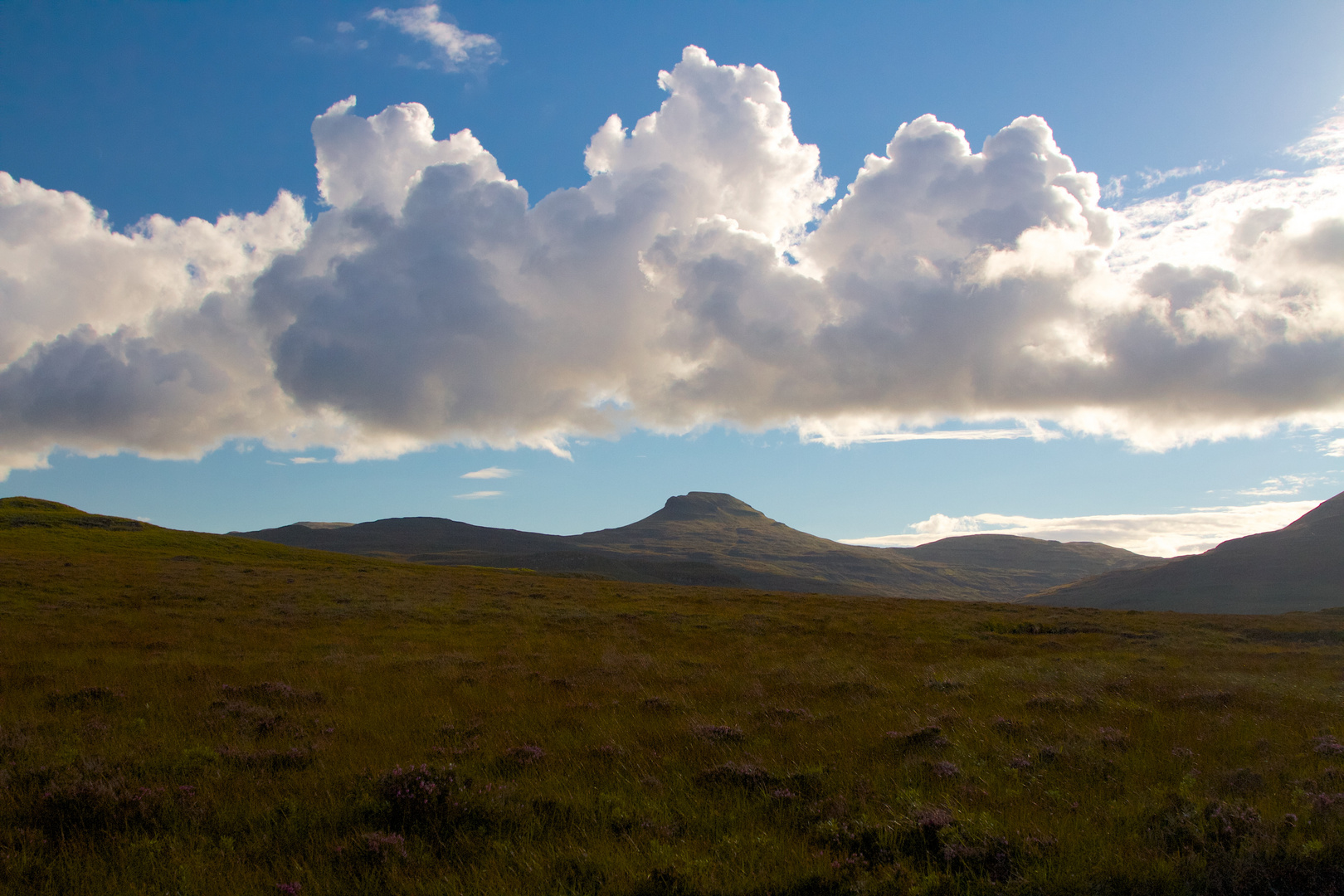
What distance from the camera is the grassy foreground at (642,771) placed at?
6262mm

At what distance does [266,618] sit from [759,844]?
29050 mm

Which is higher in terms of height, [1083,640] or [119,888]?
[119,888]

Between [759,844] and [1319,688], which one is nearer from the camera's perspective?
[759,844]

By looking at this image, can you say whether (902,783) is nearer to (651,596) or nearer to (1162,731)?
(1162,731)

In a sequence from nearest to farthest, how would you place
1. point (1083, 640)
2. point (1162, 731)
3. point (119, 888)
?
point (119, 888) < point (1162, 731) < point (1083, 640)

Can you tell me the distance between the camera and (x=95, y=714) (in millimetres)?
11930

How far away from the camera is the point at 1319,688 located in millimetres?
17609

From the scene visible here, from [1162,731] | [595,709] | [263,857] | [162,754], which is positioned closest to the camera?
[263,857]

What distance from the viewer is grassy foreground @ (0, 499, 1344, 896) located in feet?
20.5

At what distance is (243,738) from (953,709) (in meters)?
12.9

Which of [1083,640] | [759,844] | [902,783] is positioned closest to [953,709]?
[902,783]

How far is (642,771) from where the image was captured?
9.38 meters

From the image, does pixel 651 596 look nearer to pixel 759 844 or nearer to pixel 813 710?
pixel 813 710

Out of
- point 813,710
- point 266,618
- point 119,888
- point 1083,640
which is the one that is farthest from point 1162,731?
point 266,618
